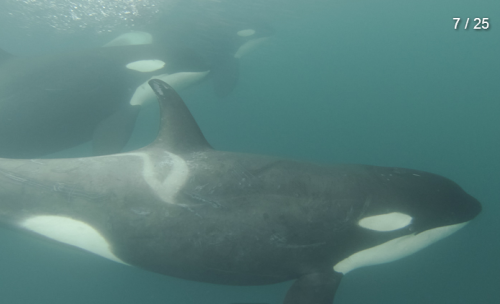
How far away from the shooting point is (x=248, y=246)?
3.59m

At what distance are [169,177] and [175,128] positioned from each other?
2.74 ft

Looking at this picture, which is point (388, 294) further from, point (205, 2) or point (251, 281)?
point (205, 2)

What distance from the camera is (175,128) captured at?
4.33 m

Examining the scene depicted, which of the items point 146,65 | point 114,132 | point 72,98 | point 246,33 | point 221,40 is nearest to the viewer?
point 72,98

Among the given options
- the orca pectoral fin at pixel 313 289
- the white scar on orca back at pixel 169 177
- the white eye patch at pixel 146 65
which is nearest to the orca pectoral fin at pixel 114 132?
the white eye patch at pixel 146 65

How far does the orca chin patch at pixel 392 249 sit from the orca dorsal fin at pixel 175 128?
2.59m

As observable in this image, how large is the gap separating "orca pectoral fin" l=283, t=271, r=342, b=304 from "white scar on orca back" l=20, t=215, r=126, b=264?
7.82 feet

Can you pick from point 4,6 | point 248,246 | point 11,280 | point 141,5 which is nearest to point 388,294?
point 248,246

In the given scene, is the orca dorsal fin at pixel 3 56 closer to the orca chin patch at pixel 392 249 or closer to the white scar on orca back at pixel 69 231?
the white scar on orca back at pixel 69 231

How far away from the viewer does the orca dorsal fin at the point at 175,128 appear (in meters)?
4.27

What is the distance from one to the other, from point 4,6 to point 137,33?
814 cm

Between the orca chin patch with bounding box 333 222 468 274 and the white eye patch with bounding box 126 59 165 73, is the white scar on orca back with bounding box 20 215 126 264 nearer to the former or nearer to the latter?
the orca chin patch with bounding box 333 222 468 274

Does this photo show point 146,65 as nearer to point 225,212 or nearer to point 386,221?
point 225,212

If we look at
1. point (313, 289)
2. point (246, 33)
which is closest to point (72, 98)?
point (313, 289)
